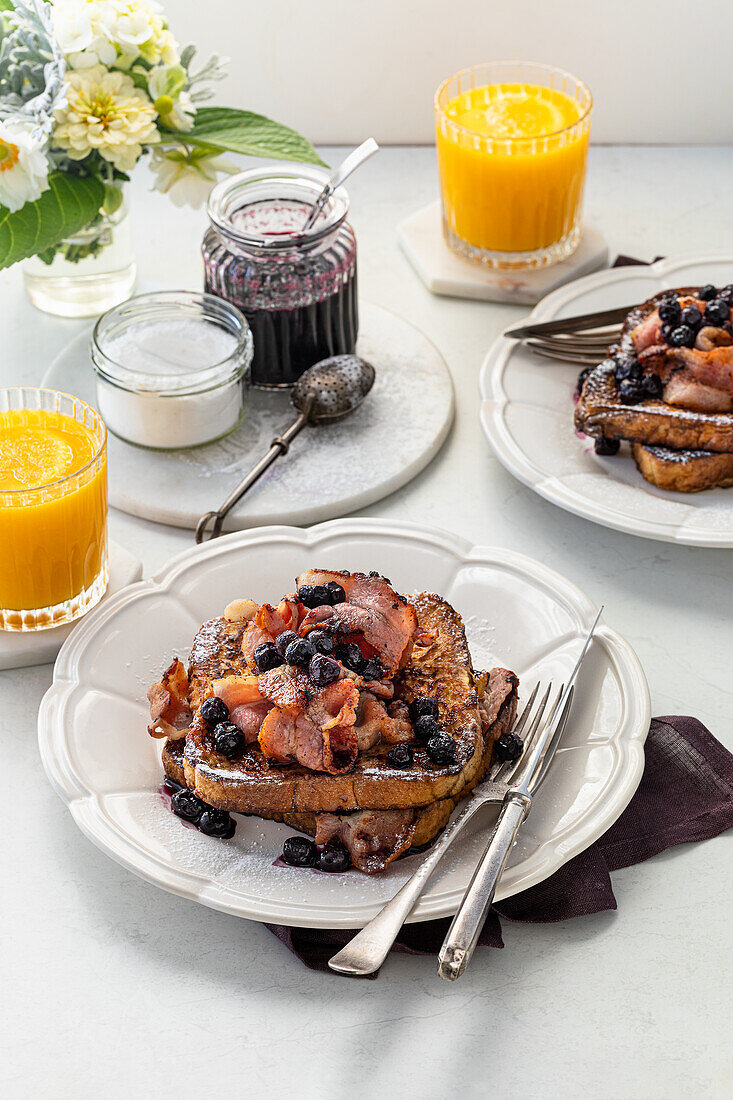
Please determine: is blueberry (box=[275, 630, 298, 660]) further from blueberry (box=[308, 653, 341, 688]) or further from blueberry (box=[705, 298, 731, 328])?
blueberry (box=[705, 298, 731, 328])

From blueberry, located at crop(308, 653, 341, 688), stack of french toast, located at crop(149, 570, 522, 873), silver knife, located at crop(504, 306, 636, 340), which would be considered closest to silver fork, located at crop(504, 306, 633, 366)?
silver knife, located at crop(504, 306, 636, 340)

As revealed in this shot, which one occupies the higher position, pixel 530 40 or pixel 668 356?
pixel 530 40

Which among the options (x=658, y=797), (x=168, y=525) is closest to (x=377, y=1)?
(x=168, y=525)

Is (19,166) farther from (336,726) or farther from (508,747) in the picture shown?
(508,747)

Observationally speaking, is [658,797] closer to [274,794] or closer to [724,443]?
[274,794]

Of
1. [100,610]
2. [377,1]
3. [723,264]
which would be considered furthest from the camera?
[377,1]

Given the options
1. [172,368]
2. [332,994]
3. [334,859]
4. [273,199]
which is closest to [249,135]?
[273,199]

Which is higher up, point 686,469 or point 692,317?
point 692,317
